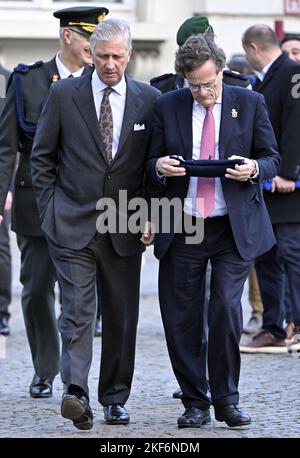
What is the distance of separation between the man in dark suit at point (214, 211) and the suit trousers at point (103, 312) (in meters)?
0.24

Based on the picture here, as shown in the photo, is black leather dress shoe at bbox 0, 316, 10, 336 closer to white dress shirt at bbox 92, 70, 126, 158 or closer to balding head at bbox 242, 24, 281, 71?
balding head at bbox 242, 24, 281, 71

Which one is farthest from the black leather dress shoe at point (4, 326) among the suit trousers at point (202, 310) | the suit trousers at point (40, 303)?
the suit trousers at point (202, 310)

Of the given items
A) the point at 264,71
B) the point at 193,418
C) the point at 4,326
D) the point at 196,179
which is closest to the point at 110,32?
the point at 196,179

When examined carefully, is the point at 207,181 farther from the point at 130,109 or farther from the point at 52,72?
the point at 52,72

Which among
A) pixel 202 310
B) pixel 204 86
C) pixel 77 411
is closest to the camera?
pixel 77 411

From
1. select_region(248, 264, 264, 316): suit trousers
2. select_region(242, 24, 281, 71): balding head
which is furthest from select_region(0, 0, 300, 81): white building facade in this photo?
select_region(242, 24, 281, 71): balding head

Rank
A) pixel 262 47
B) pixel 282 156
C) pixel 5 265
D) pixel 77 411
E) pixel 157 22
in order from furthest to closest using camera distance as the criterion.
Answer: pixel 157 22
pixel 5 265
pixel 262 47
pixel 282 156
pixel 77 411

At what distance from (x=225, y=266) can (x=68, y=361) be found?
893 millimetres

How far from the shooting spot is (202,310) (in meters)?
7.46

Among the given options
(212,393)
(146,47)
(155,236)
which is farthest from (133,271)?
(146,47)

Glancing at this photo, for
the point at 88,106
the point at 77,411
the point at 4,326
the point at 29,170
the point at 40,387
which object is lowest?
the point at 4,326

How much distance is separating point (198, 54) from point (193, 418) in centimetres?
178

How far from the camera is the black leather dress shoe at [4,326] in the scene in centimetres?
1062

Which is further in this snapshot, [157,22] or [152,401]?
[157,22]
